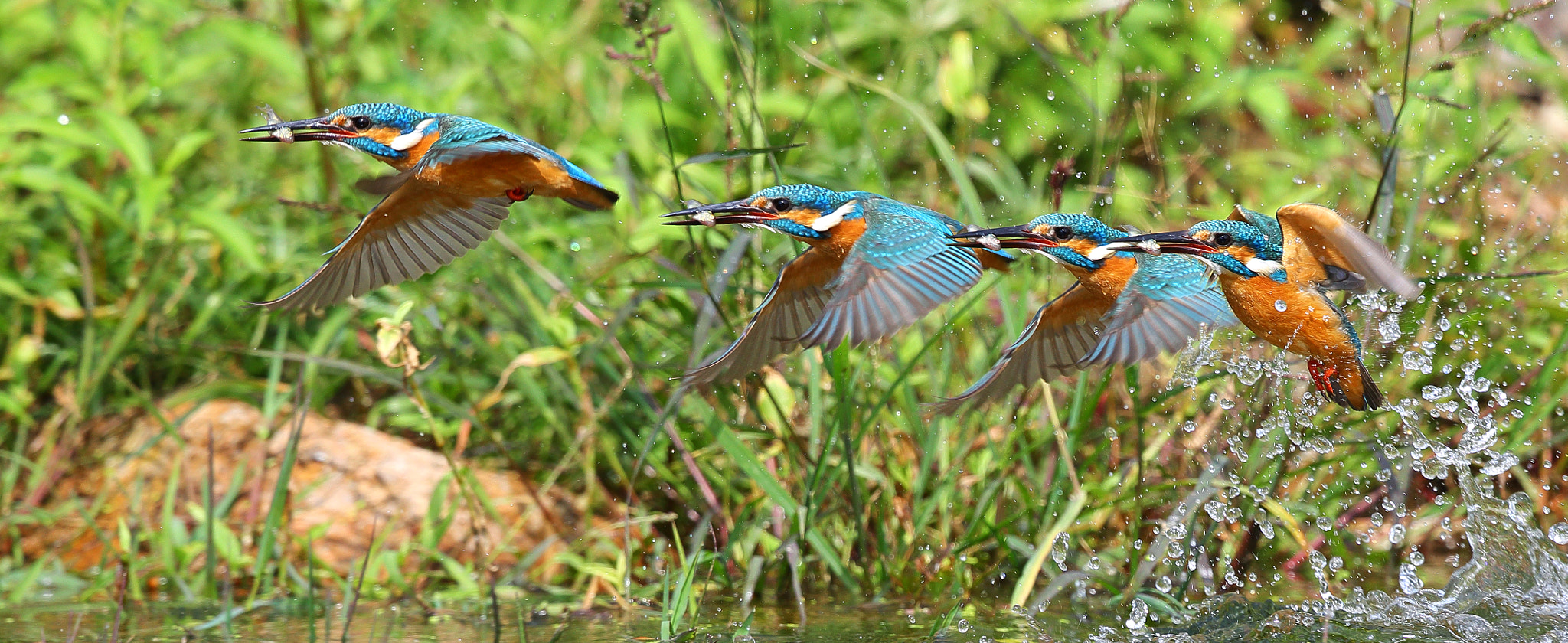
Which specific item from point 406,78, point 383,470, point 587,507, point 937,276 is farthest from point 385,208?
point 406,78

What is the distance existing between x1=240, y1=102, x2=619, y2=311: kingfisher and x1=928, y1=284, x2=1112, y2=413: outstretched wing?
75cm

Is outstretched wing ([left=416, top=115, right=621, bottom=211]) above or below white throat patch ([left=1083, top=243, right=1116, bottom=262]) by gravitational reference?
above

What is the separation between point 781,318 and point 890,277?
29 centimetres

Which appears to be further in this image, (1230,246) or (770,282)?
(770,282)

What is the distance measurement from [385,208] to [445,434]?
4.96ft

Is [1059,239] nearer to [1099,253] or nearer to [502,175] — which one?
[1099,253]

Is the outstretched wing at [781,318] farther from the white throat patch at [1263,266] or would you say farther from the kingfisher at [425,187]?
the white throat patch at [1263,266]

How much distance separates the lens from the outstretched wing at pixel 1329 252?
6.61 ft

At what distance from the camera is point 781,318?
2350 millimetres

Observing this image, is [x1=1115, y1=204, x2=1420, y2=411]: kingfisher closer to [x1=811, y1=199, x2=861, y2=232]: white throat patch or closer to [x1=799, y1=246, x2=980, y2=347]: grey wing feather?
[x1=799, y1=246, x2=980, y2=347]: grey wing feather

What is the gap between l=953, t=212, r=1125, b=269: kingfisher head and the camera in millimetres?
2164

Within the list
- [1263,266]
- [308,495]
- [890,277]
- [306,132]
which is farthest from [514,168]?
[308,495]

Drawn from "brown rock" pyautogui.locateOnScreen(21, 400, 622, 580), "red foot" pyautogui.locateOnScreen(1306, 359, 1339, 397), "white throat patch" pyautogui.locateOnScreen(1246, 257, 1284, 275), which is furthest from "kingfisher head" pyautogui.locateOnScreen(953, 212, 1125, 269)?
"brown rock" pyautogui.locateOnScreen(21, 400, 622, 580)

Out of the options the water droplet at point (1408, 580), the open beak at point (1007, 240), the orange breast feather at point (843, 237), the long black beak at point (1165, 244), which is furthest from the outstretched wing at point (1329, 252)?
the water droplet at point (1408, 580)
